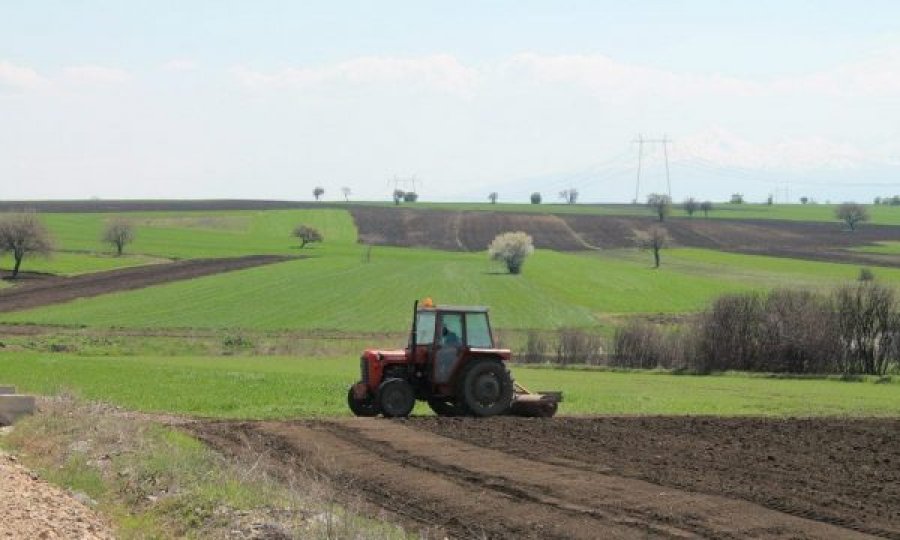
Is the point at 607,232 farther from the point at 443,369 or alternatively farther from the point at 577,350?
the point at 443,369

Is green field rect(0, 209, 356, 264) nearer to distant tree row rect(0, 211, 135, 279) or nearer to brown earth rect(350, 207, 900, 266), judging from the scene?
distant tree row rect(0, 211, 135, 279)

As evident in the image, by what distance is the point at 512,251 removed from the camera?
100m

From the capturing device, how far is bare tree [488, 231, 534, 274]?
99875mm

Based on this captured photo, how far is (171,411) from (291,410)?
8.85 feet

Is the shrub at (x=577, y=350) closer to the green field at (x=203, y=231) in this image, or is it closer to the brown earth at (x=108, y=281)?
the brown earth at (x=108, y=281)

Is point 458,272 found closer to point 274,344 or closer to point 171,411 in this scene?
point 274,344

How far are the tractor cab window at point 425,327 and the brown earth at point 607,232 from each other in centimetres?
8972

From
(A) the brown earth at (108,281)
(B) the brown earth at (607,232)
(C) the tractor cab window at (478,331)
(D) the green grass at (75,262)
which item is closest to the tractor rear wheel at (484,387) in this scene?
(C) the tractor cab window at (478,331)

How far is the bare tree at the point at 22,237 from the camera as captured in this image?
3568 inches

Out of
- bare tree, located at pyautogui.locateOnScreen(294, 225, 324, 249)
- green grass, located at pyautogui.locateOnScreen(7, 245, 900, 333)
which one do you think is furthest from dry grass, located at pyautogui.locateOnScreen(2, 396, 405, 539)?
bare tree, located at pyautogui.locateOnScreen(294, 225, 324, 249)

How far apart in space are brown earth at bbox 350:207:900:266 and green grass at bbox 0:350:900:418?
6589cm

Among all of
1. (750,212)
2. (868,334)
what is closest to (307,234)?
(868,334)

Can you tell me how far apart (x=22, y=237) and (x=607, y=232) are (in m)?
70.7

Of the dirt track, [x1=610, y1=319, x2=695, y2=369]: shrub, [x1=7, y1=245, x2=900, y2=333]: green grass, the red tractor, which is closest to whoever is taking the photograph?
the dirt track
